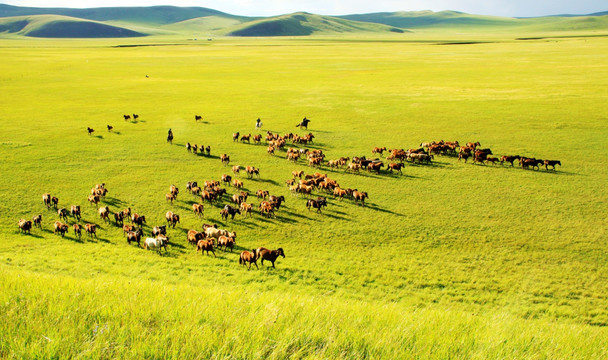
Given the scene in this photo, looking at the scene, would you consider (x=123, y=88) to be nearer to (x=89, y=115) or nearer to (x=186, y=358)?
(x=89, y=115)

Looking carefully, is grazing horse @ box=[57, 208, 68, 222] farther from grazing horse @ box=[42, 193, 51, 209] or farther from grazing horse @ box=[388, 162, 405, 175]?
grazing horse @ box=[388, 162, 405, 175]

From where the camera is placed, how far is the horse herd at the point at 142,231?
15.4 m

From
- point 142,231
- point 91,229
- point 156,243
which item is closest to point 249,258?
point 156,243

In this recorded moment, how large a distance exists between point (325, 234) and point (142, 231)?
363 inches

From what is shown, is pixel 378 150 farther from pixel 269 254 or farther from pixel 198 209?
pixel 269 254

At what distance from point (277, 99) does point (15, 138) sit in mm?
33175

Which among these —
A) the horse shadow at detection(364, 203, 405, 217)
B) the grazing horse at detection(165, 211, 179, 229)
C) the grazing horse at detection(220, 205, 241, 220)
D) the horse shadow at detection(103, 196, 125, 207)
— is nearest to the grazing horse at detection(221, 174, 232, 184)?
the grazing horse at detection(220, 205, 241, 220)

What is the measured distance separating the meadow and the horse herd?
52 cm

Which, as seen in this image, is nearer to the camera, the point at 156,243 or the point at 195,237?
the point at 156,243

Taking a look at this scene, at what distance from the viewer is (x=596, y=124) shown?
1553 inches

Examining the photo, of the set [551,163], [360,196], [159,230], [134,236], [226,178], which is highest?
[551,163]

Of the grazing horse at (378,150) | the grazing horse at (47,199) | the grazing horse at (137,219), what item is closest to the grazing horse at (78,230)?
the grazing horse at (137,219)

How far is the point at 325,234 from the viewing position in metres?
18.3

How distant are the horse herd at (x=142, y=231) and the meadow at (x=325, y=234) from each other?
0.52m
